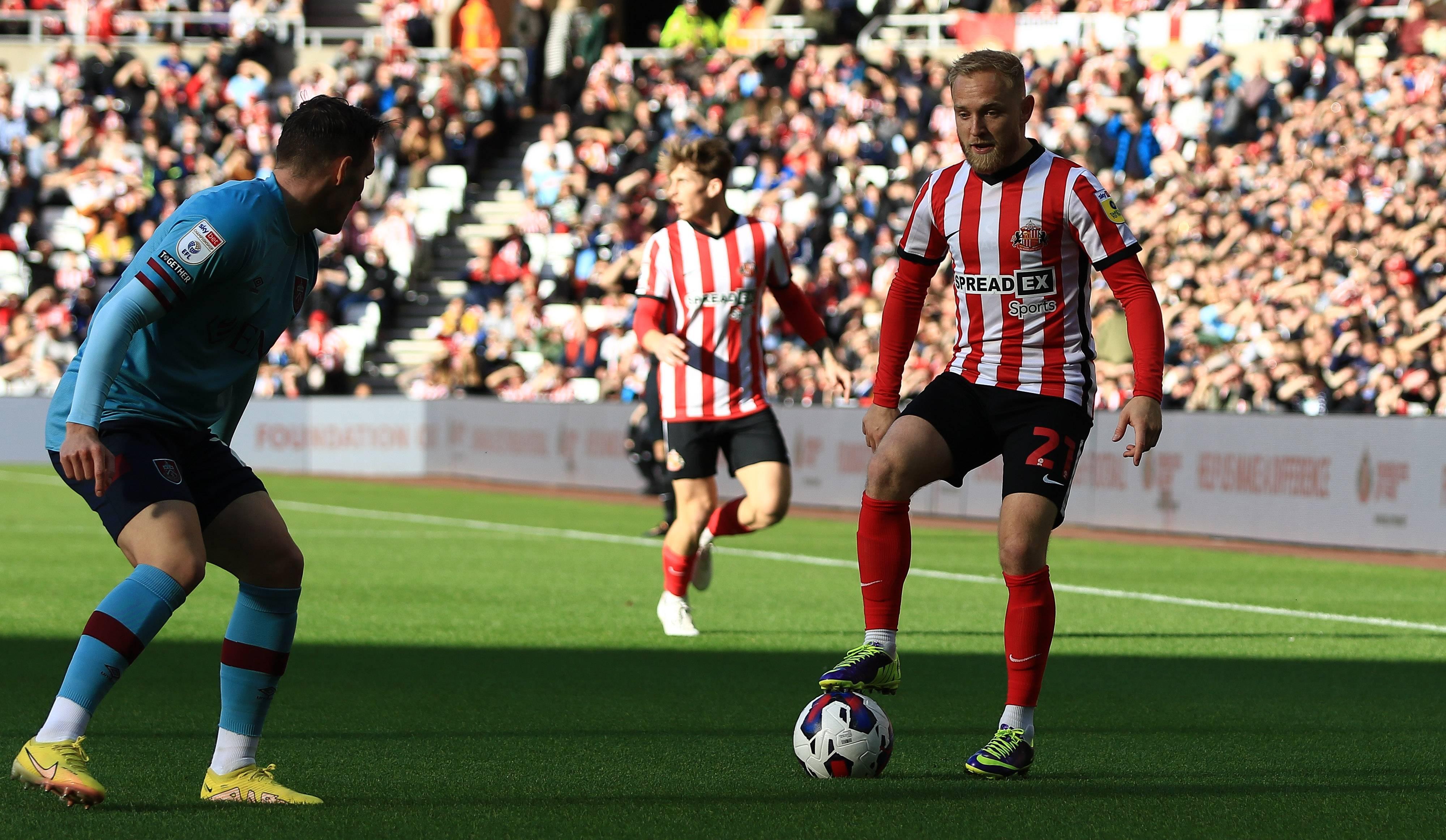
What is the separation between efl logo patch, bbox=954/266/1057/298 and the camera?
591 centimetres

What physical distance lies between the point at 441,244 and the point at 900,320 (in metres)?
24.5

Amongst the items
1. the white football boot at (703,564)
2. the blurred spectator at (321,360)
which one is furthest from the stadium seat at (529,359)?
the white football boot at (703,564)

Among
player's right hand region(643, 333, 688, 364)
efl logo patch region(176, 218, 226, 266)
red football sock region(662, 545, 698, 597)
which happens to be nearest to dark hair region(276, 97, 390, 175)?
efl logo patch region(176, 218, 226, 266)

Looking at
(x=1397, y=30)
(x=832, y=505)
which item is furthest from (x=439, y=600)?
(x=1397, y=30)

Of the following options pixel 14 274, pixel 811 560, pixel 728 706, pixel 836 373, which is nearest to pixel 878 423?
pixel 728 706

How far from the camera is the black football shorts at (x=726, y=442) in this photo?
376 inches

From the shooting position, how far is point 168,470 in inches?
193

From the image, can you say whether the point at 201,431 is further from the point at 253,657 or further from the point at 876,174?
the point at 876,174

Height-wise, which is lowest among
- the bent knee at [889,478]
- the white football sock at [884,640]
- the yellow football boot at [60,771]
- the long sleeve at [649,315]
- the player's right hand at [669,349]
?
the yellow football boot at [60,771]

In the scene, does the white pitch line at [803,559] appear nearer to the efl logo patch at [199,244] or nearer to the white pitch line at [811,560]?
the white pitch line at [811,560]

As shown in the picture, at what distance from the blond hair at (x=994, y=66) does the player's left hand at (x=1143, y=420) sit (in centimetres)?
104

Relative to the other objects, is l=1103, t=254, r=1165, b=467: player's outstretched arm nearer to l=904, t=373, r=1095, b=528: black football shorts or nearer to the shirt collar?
l=904, t=373, r=1095, b=528: black football shorts

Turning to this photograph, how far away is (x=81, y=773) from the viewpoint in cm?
471

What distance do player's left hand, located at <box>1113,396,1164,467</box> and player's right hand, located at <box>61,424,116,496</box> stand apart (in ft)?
9.13
